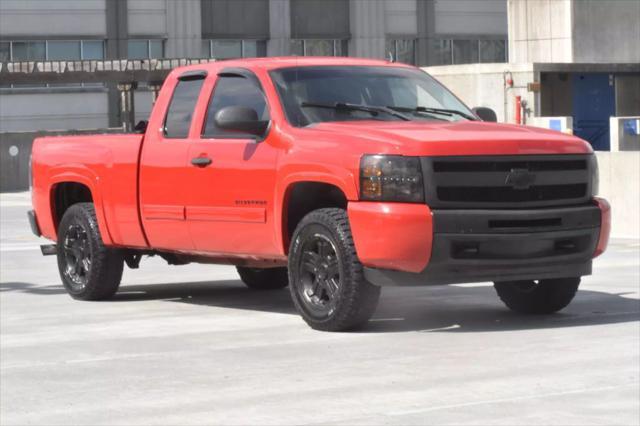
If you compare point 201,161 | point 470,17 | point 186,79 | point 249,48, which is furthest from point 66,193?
point 470,17

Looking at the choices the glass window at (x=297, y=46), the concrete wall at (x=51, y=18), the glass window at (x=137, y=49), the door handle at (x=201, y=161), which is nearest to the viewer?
the door handle at (x=201, y=161)

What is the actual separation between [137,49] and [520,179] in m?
53.7

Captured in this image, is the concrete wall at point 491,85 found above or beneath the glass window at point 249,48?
beneath

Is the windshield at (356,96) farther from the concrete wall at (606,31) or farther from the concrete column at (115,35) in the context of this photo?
the concrete column at (115,35)

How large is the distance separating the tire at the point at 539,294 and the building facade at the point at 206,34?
49.1m

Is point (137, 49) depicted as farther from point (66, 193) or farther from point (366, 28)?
point (66, 193)

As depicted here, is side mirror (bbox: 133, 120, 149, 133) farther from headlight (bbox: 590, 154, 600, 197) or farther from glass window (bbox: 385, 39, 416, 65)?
glass window (bbox: 385, 39, 416, 65)

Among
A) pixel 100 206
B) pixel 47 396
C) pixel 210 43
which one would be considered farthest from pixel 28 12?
pixel 47 396

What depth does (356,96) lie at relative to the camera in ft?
38.1

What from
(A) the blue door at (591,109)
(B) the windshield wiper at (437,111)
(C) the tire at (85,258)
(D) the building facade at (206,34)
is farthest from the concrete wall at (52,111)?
(B) the windshield wiper at (437,111)

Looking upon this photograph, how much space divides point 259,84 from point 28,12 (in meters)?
49.8

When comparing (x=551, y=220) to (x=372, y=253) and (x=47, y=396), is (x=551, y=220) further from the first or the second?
(x=47, y=396)

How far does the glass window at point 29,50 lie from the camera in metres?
60.1

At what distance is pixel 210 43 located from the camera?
2534 inches
